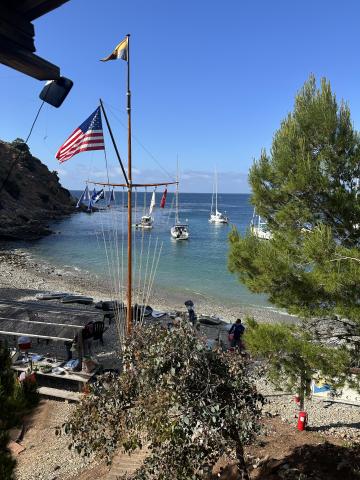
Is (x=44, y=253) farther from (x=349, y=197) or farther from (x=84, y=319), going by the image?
(x=349, y=197)

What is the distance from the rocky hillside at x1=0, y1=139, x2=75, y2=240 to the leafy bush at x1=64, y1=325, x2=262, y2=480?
49253 mm

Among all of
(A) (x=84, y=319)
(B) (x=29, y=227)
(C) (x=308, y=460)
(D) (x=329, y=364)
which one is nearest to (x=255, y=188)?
(D) (x=329, y=364)

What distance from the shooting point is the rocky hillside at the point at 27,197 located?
57484 millimetres

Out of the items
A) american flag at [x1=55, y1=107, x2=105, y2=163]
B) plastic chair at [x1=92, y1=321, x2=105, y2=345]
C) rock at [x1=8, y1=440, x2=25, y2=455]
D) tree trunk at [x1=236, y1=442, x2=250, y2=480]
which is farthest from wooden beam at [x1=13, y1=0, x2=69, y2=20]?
plastic chair at [x1=92, y1=321, x2=105, y2=345]

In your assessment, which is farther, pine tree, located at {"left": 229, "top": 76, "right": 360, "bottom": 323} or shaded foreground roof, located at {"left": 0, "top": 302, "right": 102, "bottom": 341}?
shaded foreground roof, located at {"left": 0, "top": 302, "right": 102, "bottom": 341}

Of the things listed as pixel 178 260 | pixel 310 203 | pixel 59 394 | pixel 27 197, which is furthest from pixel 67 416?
pixel 27 197

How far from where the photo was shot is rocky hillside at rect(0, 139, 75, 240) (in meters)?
57.5

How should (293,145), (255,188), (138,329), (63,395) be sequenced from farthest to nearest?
(63,395) < (255,188) < (293,145) < (138,329)

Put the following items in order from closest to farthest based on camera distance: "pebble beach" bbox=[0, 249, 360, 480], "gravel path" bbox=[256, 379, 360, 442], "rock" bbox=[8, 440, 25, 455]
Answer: "pebble beach" bbox=[0, 249, 360, 480], "rock" bbox=[8, 440, 25, 455], "gravel path" bbox=[256, 379, 360, 442]

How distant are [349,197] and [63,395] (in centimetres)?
940

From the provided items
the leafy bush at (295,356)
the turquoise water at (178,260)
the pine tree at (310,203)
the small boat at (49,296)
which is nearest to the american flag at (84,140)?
the pine tree at (310,203)

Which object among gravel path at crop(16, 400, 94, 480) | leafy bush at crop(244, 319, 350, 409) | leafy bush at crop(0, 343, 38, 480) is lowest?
gravel path at crop(16, 400, 94, 480)

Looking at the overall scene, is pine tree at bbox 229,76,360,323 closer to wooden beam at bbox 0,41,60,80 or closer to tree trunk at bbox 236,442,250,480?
tree trunk at bbox 236,442,250,480

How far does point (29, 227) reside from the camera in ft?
193
